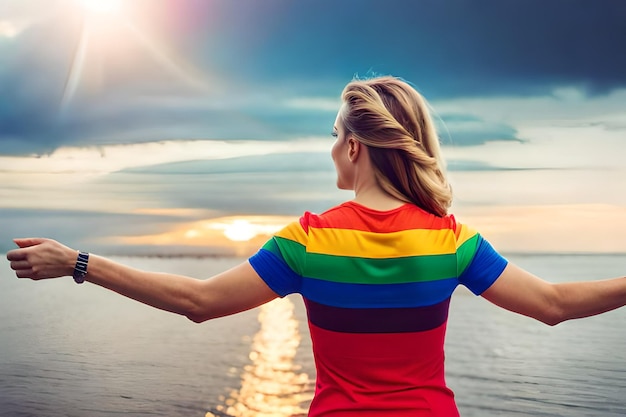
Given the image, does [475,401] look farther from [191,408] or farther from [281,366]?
[191,408]

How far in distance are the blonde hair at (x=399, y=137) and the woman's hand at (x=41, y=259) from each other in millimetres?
646

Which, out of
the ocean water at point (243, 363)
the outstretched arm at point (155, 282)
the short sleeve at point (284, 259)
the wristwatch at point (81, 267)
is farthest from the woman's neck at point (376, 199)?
the ocean water at point (243, 363)

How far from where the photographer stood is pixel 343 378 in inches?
52.0

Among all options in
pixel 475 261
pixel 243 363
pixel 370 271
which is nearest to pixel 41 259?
pixel 370 271

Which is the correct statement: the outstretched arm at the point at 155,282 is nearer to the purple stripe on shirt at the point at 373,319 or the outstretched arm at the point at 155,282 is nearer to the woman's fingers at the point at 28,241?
the woman's fingers at the point at 28,241

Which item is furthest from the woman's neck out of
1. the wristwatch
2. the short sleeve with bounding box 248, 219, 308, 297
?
the wristwatch

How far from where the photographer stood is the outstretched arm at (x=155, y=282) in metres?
1.37

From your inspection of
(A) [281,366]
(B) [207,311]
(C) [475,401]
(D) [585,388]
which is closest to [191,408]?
(A) [281,366]

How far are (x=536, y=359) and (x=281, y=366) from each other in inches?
161

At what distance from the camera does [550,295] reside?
1482 millimetres

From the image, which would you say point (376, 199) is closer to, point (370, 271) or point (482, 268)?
point (370, 271)

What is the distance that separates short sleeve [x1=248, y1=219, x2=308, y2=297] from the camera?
133 centimetres

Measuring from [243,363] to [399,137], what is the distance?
849cm

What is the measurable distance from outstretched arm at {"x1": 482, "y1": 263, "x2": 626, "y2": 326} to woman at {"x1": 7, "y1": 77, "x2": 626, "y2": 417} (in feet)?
0.09
